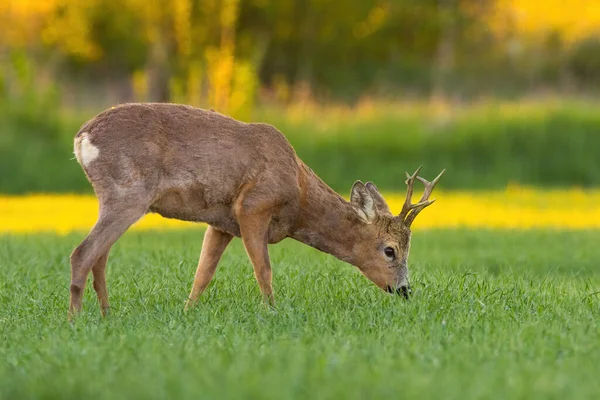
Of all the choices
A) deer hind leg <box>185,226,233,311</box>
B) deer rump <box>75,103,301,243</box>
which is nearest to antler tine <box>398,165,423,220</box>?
deer rump <box>75,103,301,243</box>

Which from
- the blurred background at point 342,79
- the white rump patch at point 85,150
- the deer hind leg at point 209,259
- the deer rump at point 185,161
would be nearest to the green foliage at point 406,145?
the blurred background at point 342,79

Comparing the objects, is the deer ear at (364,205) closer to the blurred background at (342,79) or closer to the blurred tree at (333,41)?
the blurred background at (342,79)

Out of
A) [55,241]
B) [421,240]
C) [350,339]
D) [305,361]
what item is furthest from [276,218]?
[421,240]

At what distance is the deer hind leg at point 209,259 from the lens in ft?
27.1

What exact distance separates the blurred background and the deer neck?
12768mm

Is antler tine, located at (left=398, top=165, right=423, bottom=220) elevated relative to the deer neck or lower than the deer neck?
elevated

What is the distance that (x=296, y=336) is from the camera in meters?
6.58

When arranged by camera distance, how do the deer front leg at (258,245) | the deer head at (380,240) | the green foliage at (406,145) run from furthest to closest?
the green foliage at (406,145) → the deer head at (380,240) → the deer front leg at (258,245)

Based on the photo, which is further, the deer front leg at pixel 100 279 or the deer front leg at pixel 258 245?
the deer front leg at pixel 258 245

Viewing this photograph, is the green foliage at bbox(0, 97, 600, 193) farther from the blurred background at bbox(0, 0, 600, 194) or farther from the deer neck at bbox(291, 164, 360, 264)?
the deer neck at bbox(291, 164, 360, 264)

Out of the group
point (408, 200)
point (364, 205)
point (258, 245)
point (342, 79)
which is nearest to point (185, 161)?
point (258, 245)

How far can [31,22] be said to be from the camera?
3291cm

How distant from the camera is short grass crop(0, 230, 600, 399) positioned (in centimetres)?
500

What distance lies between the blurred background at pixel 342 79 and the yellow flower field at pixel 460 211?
5.22 ft
